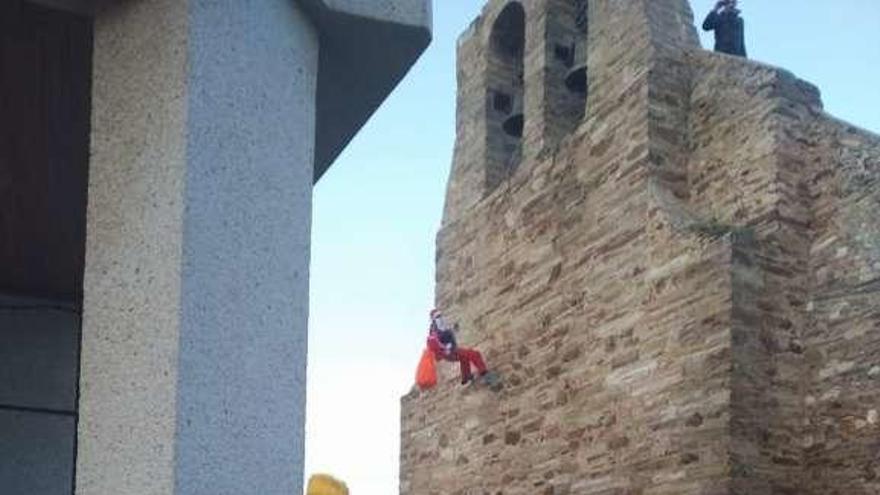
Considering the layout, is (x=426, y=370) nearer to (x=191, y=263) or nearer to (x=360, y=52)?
(x=360, y=52)

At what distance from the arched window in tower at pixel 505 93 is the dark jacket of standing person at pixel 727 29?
2147 millimetres

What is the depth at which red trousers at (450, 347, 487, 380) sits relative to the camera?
509 inches

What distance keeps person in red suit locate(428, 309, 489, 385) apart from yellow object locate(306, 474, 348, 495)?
9.94 m

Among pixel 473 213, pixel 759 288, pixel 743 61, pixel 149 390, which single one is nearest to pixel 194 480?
pixel 149 390

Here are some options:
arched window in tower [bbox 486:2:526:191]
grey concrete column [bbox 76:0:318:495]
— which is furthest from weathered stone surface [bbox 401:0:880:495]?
grey concrete column [bbox 76:0:318:495]

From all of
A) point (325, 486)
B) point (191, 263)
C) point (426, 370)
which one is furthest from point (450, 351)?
point (191, 263)

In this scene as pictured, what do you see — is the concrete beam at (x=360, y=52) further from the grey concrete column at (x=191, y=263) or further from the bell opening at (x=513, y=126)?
the bell opening at (x=513, y=126)

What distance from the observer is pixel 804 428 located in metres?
9.45

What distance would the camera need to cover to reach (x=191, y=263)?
238 centimetres

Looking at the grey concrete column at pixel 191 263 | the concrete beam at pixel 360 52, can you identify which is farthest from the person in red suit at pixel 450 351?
the grey concrete column at pixel 191 263

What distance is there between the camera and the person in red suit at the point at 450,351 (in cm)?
1300

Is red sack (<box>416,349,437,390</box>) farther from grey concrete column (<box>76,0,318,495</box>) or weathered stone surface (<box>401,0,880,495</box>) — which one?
grey concrete column (<box>76,0,318,495</box>)

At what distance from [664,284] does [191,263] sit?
26.4 feet

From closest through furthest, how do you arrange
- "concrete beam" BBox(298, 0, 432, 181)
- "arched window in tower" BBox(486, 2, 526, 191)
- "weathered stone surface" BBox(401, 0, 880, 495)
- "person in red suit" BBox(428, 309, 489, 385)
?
"concrete beam" BBox(298, 0, 432, 181), "weathered stone surface" BBox(401, 0, 880, 495), "person in red suit" BBox(428, 309, 489, 385), "arched window in tower" BBox(486, 2, 526, 191)
